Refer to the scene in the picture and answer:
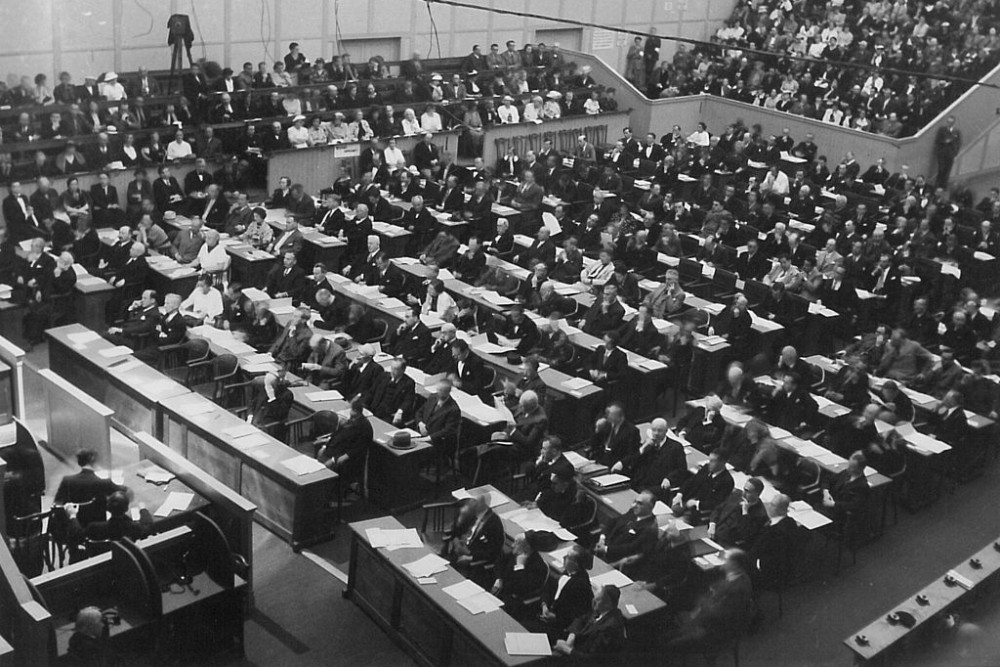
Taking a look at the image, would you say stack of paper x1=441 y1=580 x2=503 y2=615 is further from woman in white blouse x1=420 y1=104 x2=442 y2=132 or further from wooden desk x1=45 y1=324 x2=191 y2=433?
woman in white blouse x1=420 y1=104 x2=442 y2=132

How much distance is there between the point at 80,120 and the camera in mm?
18750

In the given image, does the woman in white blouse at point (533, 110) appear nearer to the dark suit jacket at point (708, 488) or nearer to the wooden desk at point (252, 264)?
the wooden desk at point (252, 264)

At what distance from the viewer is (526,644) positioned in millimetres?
7934

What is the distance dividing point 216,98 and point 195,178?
238cm

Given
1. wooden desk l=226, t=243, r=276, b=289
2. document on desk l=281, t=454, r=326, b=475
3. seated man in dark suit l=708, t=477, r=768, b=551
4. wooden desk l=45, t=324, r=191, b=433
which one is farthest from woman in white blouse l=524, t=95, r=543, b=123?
seated man in dark suit l=708, t=477, r=768, b=551

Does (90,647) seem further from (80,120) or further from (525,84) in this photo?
(525,84)

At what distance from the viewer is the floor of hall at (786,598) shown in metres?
8.97

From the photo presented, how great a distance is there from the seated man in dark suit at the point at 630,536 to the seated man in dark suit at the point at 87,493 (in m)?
4.06

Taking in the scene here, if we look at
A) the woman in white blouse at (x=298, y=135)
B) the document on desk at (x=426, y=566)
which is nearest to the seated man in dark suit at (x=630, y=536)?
the document on desk at (x=426, y=566)

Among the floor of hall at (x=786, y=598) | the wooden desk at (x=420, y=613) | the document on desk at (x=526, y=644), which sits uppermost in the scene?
the document on desk at (x=526, y=644)

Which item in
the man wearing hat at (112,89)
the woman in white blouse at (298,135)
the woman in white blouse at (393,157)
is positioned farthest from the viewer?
the woman in white blouse at (393,157)

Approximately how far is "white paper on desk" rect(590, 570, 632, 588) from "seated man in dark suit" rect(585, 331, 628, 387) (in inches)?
158

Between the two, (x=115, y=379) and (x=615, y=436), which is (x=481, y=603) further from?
(x=115, y=379)

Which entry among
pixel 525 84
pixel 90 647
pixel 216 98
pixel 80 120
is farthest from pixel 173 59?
pixel 90 647
